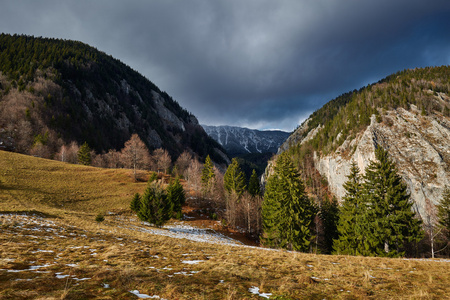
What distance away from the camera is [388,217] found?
25125 millimetres

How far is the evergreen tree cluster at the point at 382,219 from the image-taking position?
24875 mm

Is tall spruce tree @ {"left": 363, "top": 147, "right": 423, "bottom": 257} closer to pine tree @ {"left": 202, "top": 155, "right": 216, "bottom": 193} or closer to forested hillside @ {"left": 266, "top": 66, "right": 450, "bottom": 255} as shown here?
forested hillside @ {"left": 266, "top": 66, "right": 450, "bottom": 255}

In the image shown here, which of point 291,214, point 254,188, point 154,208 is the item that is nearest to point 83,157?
point 154,208

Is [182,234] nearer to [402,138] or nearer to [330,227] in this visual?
[330,227]

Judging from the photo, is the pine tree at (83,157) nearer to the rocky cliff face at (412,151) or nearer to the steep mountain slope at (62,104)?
the steep mountain slope at (62,104)

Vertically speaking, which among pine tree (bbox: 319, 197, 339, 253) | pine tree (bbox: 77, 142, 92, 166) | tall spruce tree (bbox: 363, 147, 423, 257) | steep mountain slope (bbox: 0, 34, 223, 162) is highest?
steep mountain slope (bbox: 0, 34, 223, 162)

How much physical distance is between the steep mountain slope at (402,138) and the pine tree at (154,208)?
209ft

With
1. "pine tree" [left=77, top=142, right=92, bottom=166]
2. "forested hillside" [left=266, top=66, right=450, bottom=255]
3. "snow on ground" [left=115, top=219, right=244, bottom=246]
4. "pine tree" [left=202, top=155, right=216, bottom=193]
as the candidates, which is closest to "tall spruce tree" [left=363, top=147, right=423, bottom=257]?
"forested hillside" [left=266, top=66, right=450, bottom=255]

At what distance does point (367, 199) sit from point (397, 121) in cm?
7031

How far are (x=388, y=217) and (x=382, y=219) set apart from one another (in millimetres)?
835

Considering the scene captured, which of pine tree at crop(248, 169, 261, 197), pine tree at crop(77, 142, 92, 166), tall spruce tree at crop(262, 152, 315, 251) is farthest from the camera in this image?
pine tree at crop(77, 142, 92, 166)

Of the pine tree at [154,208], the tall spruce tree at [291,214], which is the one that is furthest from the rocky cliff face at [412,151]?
the pine tree at [154,208]

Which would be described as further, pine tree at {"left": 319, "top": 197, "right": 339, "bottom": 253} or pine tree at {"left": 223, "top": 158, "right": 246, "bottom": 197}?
pine tree at {"left": 223, "top": 158, "right": 246, "bottom": 197}

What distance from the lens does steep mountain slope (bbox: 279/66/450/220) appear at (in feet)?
195
